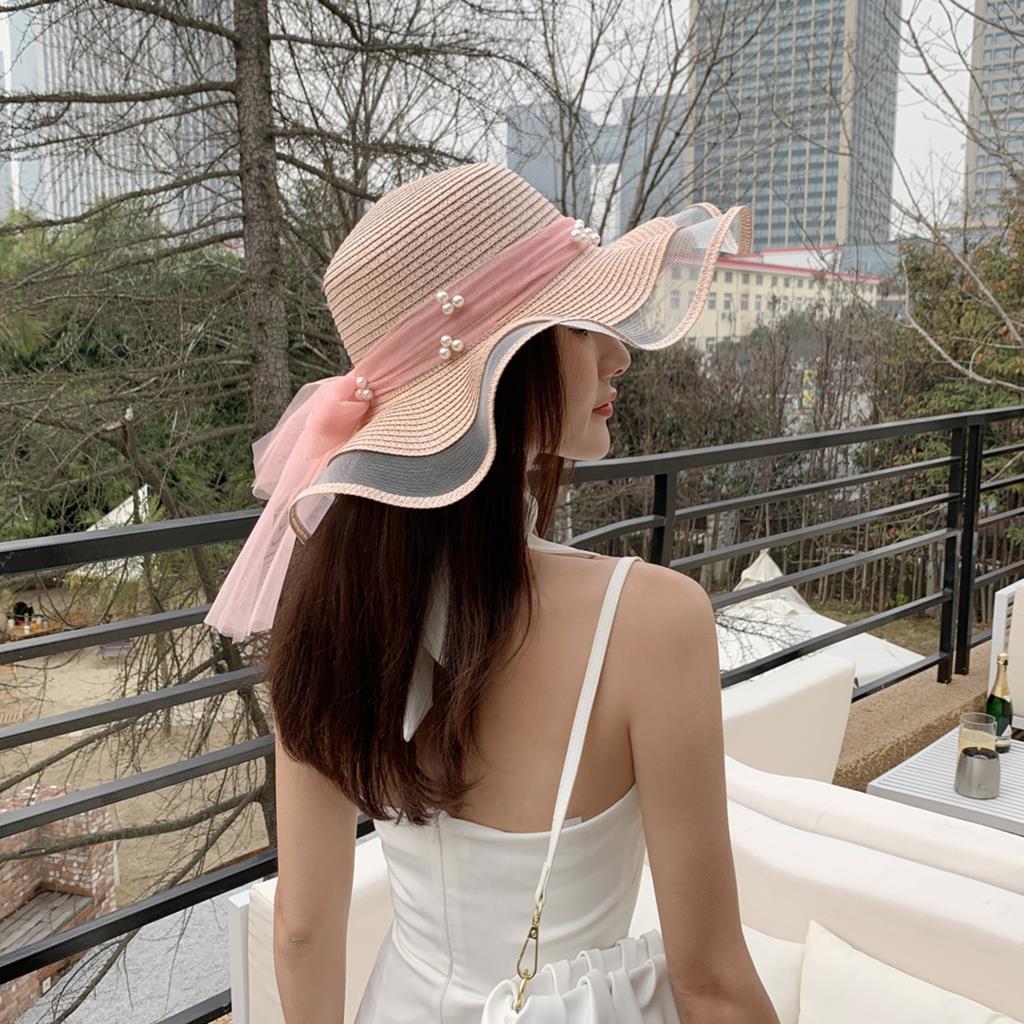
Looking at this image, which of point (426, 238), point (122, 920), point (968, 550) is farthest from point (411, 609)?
point (968, 550)

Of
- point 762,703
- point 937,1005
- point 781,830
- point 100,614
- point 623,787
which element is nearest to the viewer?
point 623,787

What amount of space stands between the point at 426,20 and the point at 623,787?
Answer: 229 inches

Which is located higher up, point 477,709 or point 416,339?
point 416,339

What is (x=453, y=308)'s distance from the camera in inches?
30.1

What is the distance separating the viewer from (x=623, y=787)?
2.43 ft

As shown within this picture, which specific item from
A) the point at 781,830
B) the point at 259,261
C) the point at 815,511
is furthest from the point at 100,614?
the point at 815,511

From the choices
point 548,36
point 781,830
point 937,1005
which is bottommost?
point 937,1005

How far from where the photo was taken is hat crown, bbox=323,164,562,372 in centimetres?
76

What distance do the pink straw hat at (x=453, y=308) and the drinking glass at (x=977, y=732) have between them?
1769mm

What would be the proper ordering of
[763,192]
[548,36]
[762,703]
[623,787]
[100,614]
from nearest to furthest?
[623,787], [762,703], [100,614], [548,36], [763,192]

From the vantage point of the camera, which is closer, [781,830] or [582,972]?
[582,972]

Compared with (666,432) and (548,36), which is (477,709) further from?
(666,432)

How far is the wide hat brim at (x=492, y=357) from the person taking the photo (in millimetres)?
688

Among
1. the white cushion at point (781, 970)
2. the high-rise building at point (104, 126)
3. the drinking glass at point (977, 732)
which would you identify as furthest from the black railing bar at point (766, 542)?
the high-rise building at point (104, 126)
